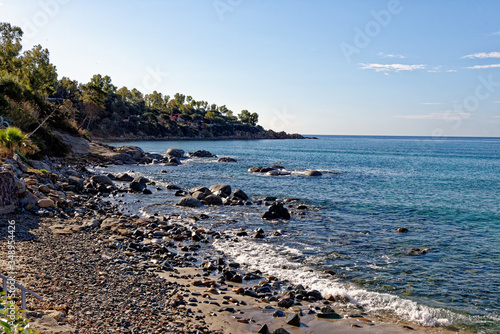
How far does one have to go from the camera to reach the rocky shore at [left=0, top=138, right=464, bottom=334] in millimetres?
8859

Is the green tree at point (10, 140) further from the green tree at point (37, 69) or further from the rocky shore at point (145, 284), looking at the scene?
the green tree at point (37, 69)

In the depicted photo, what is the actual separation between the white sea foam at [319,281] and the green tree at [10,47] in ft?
204

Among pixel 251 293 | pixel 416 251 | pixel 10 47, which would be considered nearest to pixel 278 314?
pixel 251 293

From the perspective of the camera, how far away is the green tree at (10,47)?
61375mm

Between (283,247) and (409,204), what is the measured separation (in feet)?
53.5

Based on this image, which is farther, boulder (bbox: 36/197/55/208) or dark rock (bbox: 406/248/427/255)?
boulder (bbox: 36/197/55/208)

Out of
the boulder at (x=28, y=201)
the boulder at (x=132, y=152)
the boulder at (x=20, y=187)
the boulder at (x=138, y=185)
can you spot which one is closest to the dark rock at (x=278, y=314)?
the boulder at (x=28, y=201)

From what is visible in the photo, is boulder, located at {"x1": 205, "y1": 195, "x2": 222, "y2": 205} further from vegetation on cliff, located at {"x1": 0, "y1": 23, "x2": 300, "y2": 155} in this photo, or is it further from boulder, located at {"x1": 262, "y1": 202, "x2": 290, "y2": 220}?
vegetation on cliff, located at {"x1": 0, "y1": 23, "x2": 300, "y2": 155}

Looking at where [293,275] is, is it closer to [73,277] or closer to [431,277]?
[431,277]

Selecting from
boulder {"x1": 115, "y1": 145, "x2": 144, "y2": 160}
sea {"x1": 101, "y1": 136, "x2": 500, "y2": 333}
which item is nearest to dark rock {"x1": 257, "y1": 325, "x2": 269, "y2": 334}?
sea {"x1": 101, "y1": 136, "x2": 500, "y2": 333}

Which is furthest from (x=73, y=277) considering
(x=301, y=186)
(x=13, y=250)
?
(x=301, y=186)

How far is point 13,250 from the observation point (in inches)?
464

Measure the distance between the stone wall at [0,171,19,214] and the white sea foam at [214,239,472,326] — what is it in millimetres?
9686

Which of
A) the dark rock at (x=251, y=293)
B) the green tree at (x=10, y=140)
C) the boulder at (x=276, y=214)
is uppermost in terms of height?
the green tree at (x=10, y=140)
